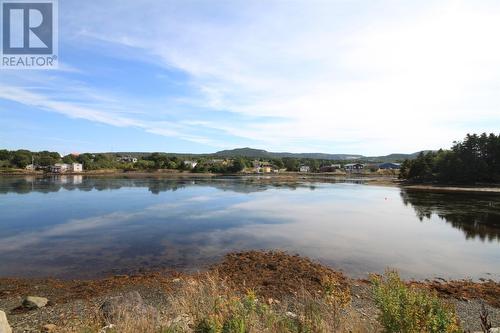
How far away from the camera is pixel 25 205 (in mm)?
39156

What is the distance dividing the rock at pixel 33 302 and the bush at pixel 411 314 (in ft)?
34.7

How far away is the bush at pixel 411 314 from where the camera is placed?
4.95m

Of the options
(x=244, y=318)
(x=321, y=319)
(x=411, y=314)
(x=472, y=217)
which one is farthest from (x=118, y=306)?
(x=472, y=217)

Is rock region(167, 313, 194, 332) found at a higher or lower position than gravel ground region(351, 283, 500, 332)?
higher

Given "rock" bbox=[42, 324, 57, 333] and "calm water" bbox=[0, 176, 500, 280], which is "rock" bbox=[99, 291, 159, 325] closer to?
"rock" bbox=[42, 324, 57, 333]

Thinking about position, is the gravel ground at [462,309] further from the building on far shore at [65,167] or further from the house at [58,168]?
the building on far shore at [65,167]

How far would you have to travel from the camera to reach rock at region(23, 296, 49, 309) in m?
11.0

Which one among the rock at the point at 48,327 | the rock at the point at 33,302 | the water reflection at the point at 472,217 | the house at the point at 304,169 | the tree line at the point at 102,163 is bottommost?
the water reflection at the point at 472,217

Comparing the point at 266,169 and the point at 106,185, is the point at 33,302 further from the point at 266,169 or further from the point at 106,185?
the point at 266,169

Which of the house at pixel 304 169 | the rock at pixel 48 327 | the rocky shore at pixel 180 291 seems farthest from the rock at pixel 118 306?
the house at pixel 304 169

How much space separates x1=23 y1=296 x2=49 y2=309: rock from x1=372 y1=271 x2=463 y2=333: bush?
416 inches

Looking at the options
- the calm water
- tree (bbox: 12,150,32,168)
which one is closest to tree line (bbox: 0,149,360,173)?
tree (bbox: 12,150,32,168)

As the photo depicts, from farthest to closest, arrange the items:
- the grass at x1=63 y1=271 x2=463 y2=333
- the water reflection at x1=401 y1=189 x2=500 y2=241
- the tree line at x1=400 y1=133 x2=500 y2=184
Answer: the tree line at x1=400 y1=133 x2=500 y2=184 < the water reflection at x1=401 y1=189 x2=500 y2=241 < the grass at x1=63 y1=271 x2=463 y2=333

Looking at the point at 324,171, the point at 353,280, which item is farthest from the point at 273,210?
the point at 324,171
